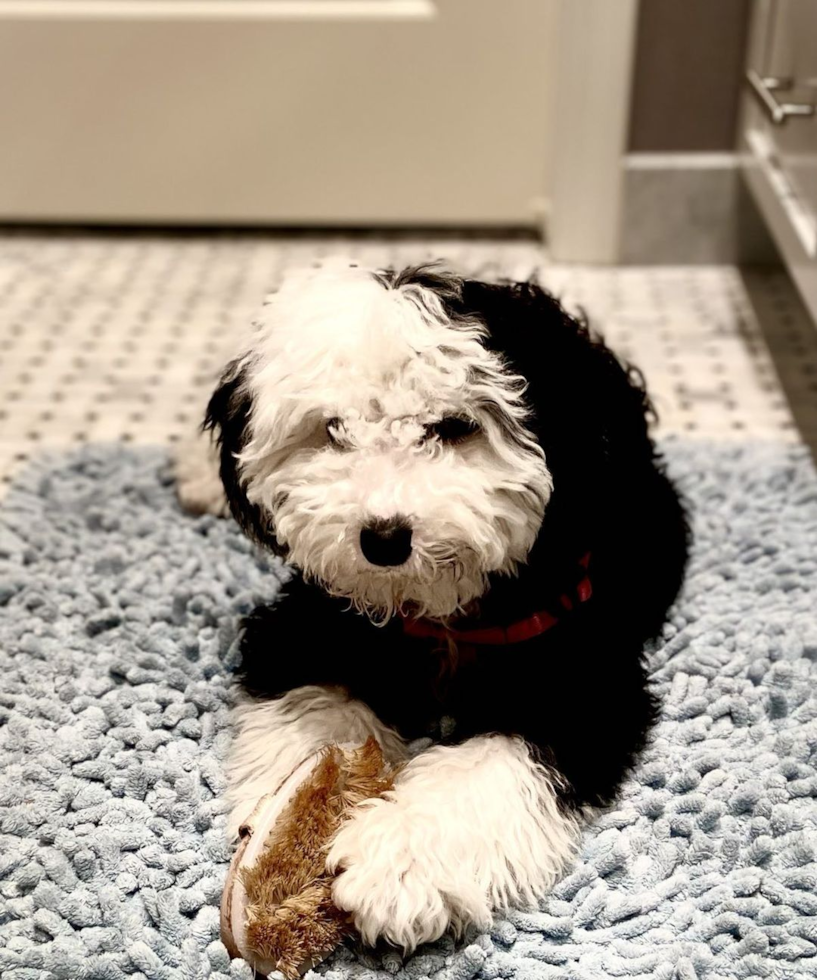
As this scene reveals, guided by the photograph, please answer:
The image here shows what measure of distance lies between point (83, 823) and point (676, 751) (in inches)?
21.4

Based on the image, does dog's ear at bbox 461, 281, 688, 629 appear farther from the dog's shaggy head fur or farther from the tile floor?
the tile floor

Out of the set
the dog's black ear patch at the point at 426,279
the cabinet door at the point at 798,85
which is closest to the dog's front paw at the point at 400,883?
the dog's black ear patch at the point at 426,279

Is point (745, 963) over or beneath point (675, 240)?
over

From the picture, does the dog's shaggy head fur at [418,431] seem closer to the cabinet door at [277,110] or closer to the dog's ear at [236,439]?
the dog's ear at [236,439]

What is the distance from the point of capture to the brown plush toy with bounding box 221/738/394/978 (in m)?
0.86

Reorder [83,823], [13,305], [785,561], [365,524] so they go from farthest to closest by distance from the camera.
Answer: [13,305], [785,561], [83,823], [365,524]

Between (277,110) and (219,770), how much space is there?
59.6 inches

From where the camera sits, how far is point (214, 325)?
201cm

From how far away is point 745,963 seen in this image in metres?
0.88

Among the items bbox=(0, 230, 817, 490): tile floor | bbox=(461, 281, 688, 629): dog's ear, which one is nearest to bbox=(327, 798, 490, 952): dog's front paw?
bbox=(461, 281, 688, 629): dog's ear

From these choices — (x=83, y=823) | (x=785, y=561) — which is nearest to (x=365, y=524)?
(x=83, y=823)

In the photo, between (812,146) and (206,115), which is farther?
(206,115)

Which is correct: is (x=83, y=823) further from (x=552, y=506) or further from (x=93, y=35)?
(x=93, y=35)

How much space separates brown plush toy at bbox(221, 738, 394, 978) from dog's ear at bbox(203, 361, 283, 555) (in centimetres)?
22
